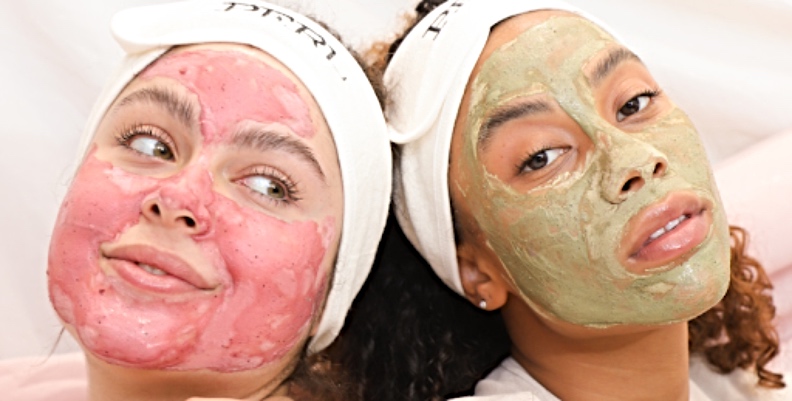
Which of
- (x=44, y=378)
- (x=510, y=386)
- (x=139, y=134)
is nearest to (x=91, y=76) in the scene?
(x=44, y=378)

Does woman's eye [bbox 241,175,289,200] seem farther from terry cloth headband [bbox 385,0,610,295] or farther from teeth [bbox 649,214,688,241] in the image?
teeth [bbox 649,214,688,241]

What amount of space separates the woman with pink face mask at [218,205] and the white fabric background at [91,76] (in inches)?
21.9

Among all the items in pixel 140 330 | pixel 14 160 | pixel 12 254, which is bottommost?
pixel 12 254

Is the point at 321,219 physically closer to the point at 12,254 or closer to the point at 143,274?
the point at 143,274

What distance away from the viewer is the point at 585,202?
1.64 meters

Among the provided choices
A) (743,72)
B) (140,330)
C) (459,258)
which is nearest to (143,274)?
(140,330)

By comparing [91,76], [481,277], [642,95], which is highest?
[642,95]

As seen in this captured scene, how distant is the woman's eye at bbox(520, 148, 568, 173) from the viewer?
1697mm

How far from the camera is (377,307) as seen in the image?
202 centimetres

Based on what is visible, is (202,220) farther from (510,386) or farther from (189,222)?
(510,386)

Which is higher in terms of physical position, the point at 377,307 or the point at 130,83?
the point at 130,83

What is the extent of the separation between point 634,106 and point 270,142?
23.9 inches

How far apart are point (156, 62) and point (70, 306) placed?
0.42m

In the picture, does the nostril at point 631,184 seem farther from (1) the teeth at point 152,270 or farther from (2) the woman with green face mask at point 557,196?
(1) the teeth at point 152,270
